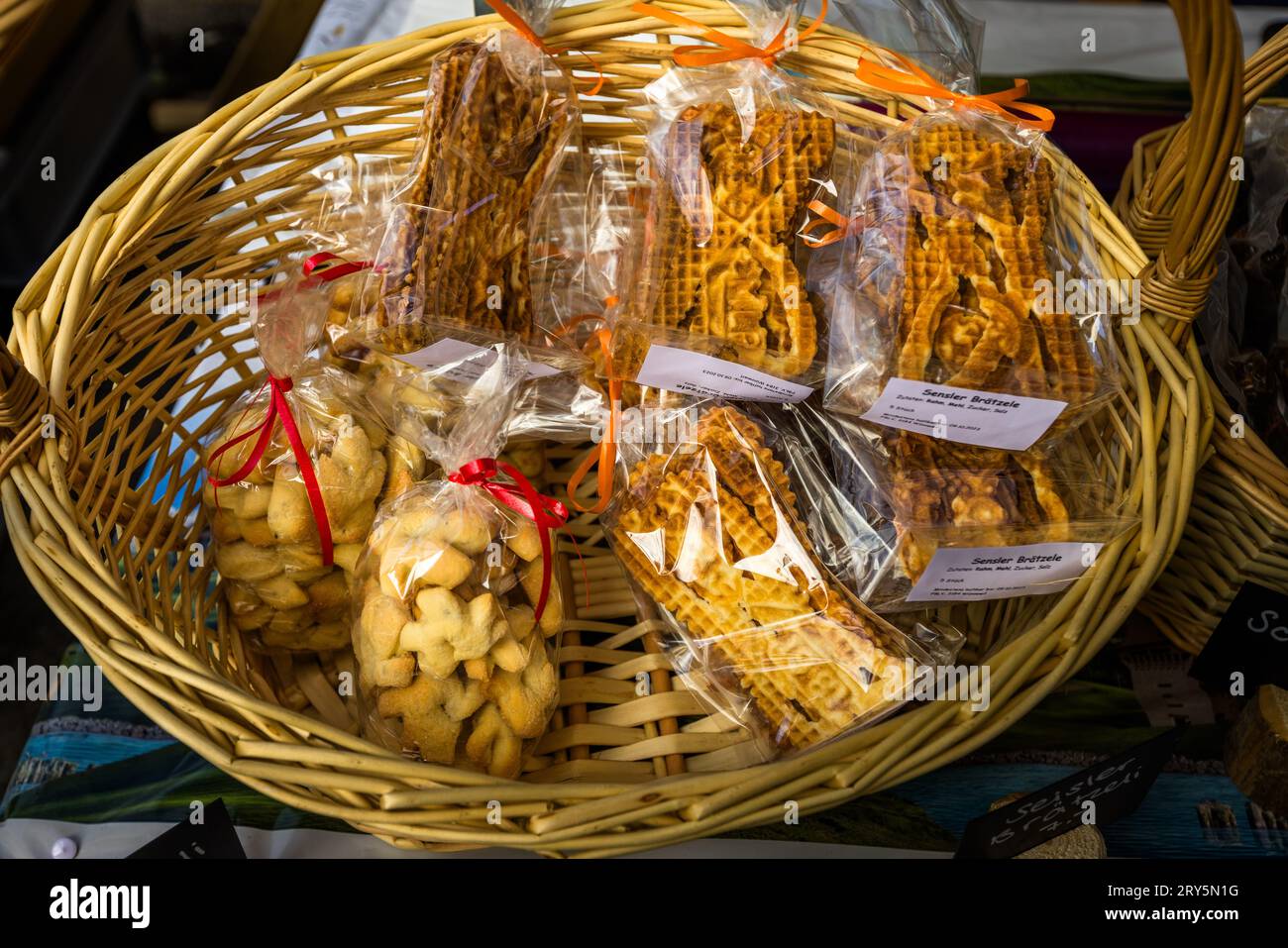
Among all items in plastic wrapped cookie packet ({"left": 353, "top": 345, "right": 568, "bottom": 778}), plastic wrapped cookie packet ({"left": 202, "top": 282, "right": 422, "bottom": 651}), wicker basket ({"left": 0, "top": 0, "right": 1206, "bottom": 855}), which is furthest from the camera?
plastic wrapped cookie packet ({"left": 202, "top": 282, "right": 422, "bottom": 651})

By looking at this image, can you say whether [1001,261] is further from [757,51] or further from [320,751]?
[320,751]

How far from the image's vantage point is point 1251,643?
3.27 ft

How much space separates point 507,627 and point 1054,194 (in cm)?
72

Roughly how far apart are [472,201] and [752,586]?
49 cm

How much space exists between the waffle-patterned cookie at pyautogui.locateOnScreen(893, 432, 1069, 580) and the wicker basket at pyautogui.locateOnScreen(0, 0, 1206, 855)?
7 cm

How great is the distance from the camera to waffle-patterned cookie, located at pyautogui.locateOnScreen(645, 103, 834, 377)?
95 centimetres

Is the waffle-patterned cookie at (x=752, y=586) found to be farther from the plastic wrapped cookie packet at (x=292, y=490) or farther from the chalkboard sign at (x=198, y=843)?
the chalkboard sign at (x=198, y=843)

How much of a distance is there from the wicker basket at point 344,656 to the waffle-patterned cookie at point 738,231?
19 centimetres

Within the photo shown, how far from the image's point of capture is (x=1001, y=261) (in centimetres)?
95

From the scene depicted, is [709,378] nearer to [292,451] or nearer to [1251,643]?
[292,451]

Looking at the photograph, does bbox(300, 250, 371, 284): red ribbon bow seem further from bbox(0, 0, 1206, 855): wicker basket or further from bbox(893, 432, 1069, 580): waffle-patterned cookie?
bbox(893, 432, 1069, 580): waffle-patterned cookie

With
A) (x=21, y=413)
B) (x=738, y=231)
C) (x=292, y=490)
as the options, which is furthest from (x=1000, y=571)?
(x=21, y=413)

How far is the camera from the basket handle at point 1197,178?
0.77 m

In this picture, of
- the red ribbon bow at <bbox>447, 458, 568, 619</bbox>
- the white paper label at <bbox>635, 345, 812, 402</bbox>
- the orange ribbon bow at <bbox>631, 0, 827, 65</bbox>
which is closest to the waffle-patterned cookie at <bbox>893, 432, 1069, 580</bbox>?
the white paper label at <bbox>635, 345, 812, 402</bbox>
